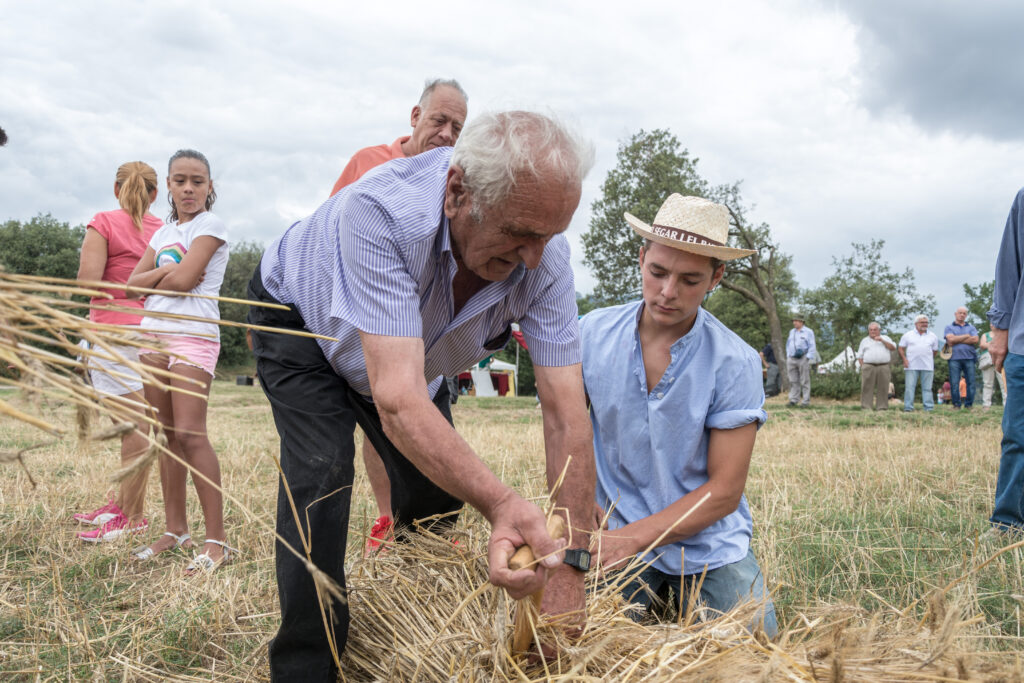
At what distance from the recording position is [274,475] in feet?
19.2

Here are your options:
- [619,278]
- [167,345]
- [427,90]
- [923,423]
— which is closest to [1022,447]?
[427,90]

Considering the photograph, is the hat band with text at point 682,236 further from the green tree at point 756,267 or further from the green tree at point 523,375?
the green tree at point 523,375

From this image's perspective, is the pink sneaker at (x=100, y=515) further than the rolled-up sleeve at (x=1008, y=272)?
Yes

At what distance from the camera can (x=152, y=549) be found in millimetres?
3947

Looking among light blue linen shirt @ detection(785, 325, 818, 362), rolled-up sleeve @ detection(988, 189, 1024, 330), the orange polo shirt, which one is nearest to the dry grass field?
rolled-up sleeve @ detection(988, 189, 1024, 330)

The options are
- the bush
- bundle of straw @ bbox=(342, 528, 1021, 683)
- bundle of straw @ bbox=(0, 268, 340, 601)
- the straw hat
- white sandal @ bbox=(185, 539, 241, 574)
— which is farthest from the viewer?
the bush

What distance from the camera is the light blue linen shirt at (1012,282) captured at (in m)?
4.00

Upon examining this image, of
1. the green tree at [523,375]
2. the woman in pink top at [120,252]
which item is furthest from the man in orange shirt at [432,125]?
the green tree at [523,375]

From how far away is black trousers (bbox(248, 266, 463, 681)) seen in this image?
221 cm

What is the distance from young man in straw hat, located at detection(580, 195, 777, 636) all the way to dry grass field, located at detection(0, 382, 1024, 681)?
350 mm

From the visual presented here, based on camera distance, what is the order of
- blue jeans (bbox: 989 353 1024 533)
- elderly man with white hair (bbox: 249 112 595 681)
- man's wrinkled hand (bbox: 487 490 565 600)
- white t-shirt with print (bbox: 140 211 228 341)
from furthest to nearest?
white t-shirt with print (bbox: 140 211 228 341) < blue jeans (bbox: 989 353 1024 533) < elderly man with white hair (bbox: 249 112 595 681) < man's wrinkled hand (bbox: 487 490 565 600)

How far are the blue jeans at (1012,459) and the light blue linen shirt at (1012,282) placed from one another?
0.13 meters

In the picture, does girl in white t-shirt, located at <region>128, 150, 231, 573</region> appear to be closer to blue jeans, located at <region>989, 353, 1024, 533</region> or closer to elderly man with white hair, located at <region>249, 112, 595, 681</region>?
elderly man with white hair, located at <region>249, 112, 595, 681</region>

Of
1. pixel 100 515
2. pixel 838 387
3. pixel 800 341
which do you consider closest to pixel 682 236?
pixel 100 515
